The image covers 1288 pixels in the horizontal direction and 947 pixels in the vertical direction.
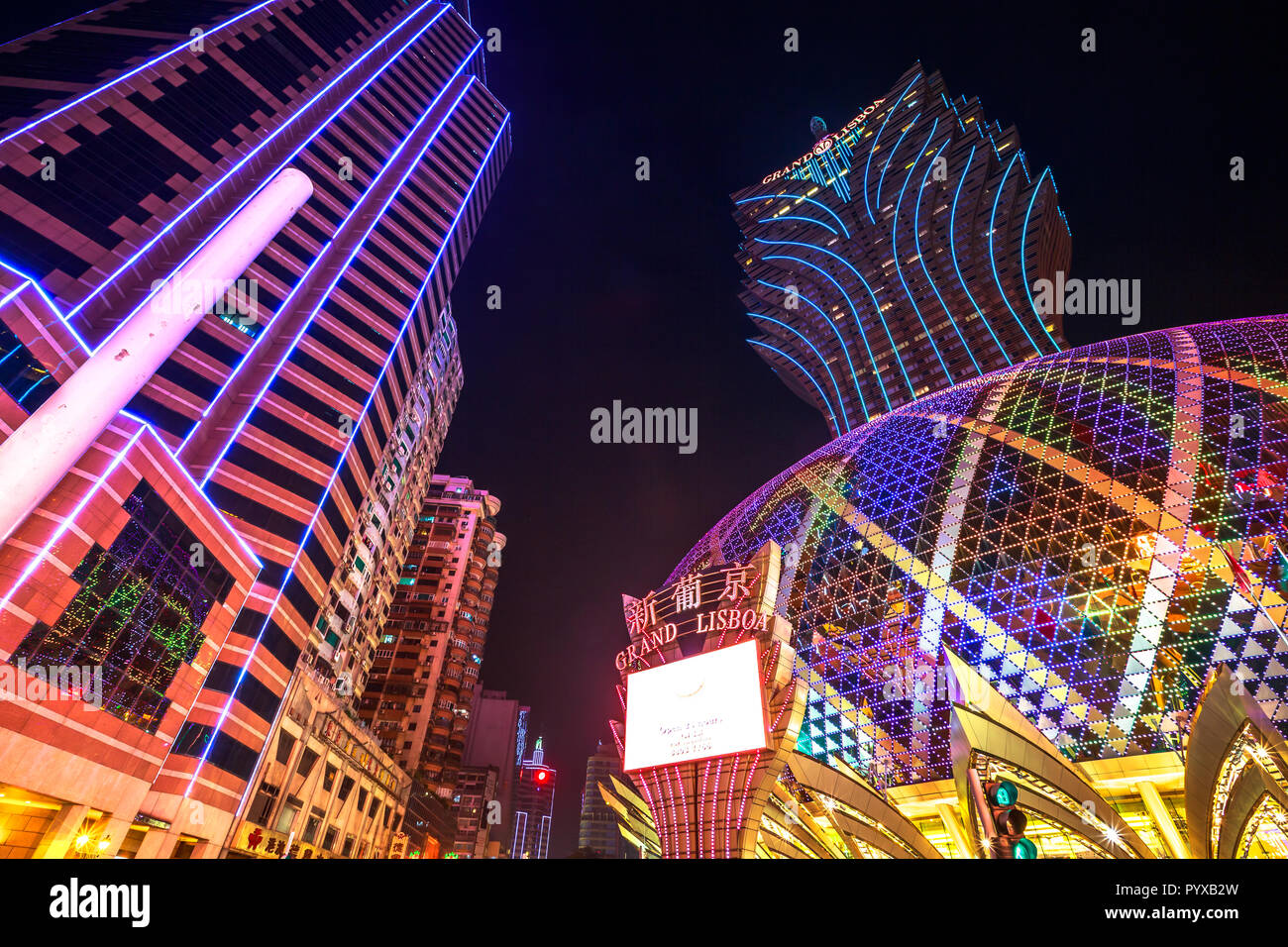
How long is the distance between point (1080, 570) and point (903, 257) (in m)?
78.0

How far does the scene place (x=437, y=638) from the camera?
8288cm

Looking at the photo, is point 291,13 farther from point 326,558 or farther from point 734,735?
point 734,735

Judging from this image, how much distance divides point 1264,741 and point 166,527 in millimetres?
39792

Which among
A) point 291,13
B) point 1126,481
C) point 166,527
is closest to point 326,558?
point 166,527

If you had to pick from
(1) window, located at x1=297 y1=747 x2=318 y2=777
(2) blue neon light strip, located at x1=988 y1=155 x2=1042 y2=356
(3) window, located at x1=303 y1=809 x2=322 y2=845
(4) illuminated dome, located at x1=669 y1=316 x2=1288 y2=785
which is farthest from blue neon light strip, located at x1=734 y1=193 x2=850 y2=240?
(3) window, located at x1=303 y1=809 x2=322 y2=845

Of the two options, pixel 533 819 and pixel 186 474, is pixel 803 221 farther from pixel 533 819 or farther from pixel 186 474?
pixel 533 819

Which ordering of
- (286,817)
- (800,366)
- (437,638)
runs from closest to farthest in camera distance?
1. (286,817)
2. (437,638)
3. (800,366)

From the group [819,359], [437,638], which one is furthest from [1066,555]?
[819,359]

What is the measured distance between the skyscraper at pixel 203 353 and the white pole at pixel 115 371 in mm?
111

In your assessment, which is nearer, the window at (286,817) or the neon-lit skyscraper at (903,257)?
the window at (286,817)

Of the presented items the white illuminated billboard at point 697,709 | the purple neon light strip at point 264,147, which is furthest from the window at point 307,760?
the white illuminated billboard at point 697,709

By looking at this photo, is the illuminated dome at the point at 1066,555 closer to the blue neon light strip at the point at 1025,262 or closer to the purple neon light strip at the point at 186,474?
the purple neon light strip at the point at 186,474

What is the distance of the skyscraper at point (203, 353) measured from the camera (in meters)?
22.7

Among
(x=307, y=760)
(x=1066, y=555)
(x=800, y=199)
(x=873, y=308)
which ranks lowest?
(x=307, y=760)
